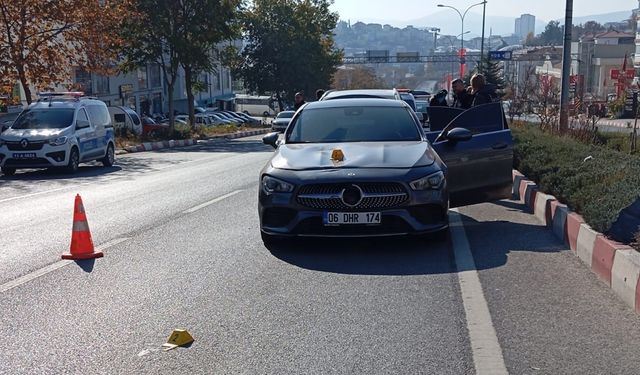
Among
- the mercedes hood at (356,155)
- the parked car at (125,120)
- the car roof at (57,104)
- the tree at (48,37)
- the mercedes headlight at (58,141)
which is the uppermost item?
the tree at (48,37)

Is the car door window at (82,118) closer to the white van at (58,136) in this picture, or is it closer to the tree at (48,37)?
the white van at (58,136)

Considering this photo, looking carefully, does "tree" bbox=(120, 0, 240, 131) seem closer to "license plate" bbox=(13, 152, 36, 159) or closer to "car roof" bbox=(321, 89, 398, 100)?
"license plate" bbox=(13, 152, 36, 159)

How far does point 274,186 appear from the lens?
27.6ft

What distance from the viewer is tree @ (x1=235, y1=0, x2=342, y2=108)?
68.7 metres

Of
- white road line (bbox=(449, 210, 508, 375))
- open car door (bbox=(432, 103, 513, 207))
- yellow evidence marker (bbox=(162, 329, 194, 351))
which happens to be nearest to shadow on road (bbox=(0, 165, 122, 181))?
open car door (bbox=(432, 103, 513, 207))

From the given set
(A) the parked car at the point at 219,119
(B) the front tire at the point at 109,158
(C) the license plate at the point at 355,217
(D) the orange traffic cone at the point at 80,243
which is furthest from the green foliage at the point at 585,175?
(A) the parked car at the point at 219,119

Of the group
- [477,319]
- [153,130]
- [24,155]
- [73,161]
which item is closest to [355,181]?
[477,319]

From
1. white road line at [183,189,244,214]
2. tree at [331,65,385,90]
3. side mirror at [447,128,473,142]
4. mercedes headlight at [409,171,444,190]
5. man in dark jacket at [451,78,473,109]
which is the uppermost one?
man in dark jacket at [451,78,473,109]

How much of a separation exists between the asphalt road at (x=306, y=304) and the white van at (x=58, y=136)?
954 cm

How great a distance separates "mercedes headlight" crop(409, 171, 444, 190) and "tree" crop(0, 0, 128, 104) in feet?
72.6

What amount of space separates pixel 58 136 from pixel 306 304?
15227 mm

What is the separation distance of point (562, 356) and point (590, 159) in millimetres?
6780

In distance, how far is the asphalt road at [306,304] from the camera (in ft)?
16.8

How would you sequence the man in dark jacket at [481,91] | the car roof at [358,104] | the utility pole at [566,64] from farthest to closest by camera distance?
the utility pole at [566,64] → the man in dark jacket at [481,91] → the car roof at [358,104]
